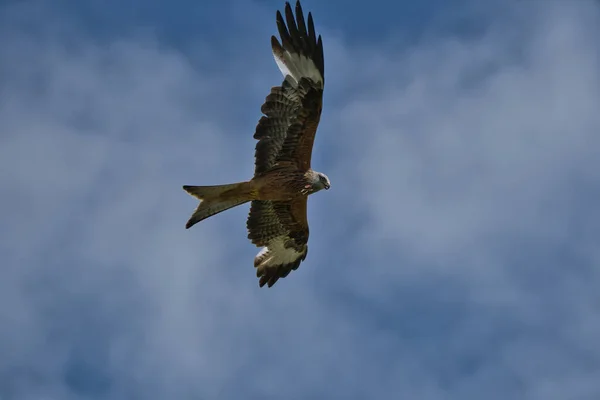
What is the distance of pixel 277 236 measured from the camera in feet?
50.2

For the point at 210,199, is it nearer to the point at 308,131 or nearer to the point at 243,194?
the point at 243,194

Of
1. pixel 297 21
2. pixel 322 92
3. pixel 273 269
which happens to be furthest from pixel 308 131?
pixel 273 269

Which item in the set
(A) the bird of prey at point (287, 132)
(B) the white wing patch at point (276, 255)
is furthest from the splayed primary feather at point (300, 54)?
(B) the white wing patch at point (276, 255)

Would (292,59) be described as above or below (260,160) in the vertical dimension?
above

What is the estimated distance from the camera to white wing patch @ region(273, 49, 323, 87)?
13.9 meters

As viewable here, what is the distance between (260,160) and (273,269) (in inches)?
82.1

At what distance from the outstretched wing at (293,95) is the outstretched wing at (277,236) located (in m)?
1.07

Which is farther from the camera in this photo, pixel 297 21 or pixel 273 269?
pixel 273 269

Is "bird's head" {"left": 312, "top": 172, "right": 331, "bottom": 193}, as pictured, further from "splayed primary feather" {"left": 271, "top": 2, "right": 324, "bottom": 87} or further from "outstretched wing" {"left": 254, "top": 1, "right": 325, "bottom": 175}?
"splayed primary feather" {"left": 271, "top": 2, "right": 324, "bottom": 87}

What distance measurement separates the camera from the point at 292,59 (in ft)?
45.8

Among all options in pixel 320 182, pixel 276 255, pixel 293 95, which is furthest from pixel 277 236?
pixel 293 95

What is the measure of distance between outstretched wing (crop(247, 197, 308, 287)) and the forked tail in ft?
2.64

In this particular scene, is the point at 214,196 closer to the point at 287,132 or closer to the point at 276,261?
the point at 287,132

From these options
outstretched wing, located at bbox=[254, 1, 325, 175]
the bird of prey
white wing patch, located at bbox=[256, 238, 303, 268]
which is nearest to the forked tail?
the bird of prey
